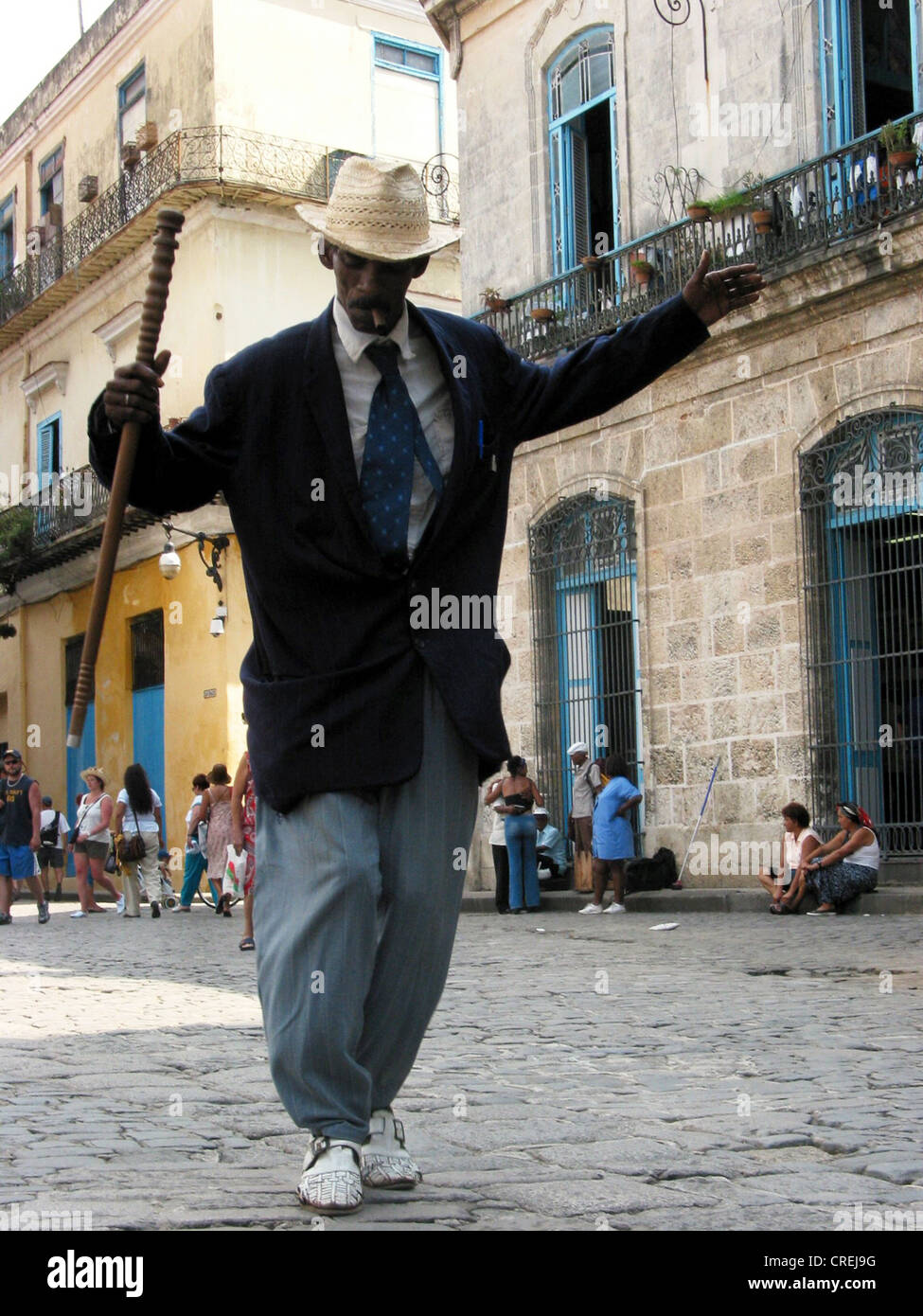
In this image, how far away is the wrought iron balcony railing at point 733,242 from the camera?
582 inches

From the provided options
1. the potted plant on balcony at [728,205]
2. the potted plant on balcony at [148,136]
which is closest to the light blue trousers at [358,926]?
the potted plant on balcony at [728,205]

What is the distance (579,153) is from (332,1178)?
17483 mm

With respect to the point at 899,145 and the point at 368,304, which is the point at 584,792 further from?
the point at 368,304

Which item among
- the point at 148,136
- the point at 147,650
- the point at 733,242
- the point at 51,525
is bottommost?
the point at 147,650

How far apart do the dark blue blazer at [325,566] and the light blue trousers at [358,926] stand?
0.24 feet

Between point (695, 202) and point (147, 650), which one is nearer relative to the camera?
point (695, 202)

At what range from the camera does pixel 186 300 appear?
2645 centimetres

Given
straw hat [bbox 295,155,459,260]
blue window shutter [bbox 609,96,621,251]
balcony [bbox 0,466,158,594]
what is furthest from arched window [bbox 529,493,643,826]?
straw hat [bbox 295,155,459,260]

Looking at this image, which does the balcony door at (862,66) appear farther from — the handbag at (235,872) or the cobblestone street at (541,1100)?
the cobblestone street at (541,1100)

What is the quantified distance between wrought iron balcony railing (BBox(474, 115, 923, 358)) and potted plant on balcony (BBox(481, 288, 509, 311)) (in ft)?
0.09

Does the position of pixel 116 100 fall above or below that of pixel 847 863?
above

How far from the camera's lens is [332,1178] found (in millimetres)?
3459

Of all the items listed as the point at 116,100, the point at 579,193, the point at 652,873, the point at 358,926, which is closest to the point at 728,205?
the point at 579,193
